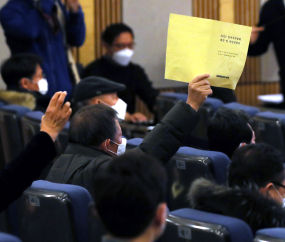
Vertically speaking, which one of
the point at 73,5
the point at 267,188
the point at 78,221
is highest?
the point at 73,5

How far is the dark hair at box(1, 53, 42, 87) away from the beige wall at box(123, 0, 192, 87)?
2300 millimetres

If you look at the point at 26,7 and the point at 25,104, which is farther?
the point at 26,7

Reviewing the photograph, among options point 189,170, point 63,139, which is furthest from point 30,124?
point 189,170

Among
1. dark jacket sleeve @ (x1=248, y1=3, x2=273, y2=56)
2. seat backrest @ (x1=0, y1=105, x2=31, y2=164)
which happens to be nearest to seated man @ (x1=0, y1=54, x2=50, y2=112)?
seat backrest @ (x1=0, y1=105, x2=31, y2=164)

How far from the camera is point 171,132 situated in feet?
5.81

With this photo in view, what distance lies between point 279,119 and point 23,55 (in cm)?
211

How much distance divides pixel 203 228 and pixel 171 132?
1.76ft

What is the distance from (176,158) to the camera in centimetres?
212

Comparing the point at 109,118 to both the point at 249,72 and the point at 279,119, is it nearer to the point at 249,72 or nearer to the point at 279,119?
the point at 279,119

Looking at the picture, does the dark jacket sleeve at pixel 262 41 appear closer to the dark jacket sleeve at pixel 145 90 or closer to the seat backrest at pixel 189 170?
the dark jacket sleeve at pixel 145 90

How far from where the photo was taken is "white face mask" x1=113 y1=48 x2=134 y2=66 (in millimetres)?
4967

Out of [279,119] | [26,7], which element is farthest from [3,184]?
[26,7]

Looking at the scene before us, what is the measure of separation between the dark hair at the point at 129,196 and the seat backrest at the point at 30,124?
2.04m

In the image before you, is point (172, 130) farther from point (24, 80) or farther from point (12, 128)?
point (24, 80)
